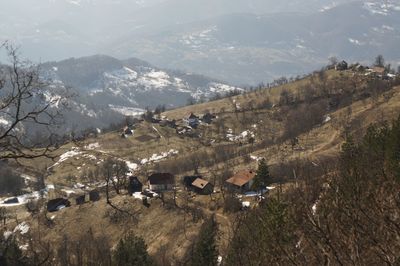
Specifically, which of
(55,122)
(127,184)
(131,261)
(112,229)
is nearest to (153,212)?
(112,229)

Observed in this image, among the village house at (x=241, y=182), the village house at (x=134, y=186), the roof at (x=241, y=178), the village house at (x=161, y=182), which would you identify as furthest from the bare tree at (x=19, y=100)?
the village house at (x=161, y=182)

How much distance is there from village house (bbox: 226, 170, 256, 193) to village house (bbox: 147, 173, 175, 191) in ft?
65.0

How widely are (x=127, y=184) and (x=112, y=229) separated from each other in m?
38.3

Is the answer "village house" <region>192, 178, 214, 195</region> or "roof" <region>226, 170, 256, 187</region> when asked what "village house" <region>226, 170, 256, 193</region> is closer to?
"roof" <region>226, 170, 256, 187</region>

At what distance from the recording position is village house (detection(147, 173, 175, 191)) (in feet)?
486

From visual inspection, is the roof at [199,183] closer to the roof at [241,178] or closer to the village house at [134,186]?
the roof at [241,178]

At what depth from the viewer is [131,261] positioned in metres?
63.9

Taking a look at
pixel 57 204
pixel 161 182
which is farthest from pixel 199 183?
pixel 57 204

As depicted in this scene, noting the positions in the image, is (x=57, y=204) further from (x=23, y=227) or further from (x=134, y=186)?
(x=134, y=186)

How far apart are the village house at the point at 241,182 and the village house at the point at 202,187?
5113 millimetres

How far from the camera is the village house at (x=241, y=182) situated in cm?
13288

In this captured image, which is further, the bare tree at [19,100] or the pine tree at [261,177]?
the pine tree at [261,177]

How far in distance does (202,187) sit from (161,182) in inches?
717

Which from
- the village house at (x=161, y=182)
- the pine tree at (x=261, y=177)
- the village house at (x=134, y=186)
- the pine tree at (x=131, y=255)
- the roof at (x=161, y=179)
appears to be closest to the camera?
the pine tree at (x=131, y=255)
